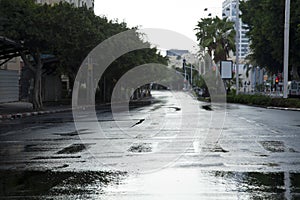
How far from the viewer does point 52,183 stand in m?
7.95

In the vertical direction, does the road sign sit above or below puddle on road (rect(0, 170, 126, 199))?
above

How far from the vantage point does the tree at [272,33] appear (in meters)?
42.3

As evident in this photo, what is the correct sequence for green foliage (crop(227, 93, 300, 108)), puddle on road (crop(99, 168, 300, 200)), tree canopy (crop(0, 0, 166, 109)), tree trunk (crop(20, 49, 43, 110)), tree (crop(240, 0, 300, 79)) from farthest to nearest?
tree (crop(240, 0, 300, 79)) < green foliage (crop(227, 93, 300, 108)) < tree trunk (crop(20, 49, 43, 110)) < tree canopy (crop(0, 0, 166, 109)) < puddle on road (crop(99, 168, 300, 200))

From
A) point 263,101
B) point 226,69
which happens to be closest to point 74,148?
point 263,101

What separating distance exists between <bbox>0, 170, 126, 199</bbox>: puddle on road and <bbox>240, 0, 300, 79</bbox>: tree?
33.3 meters


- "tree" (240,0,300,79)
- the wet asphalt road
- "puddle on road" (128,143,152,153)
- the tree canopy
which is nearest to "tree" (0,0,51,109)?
the tree canopy

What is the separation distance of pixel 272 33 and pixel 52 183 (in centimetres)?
3891

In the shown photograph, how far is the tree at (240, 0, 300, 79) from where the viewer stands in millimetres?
42334

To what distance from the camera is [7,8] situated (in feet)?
103

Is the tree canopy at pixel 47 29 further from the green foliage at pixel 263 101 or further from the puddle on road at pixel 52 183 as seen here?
the puddle on road at pixel 52 183

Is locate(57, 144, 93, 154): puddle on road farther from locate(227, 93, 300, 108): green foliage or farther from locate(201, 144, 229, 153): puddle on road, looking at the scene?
locate(227, 93, 300, 108): green foliage

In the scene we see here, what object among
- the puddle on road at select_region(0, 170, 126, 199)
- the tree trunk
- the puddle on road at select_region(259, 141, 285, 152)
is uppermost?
the tree trunk

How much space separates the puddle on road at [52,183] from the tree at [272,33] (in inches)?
1312

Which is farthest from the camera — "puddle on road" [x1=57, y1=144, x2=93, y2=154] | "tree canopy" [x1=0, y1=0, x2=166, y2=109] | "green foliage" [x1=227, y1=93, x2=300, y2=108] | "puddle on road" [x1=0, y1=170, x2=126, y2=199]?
"green foliage" [x1=227, y1=93, x2=300, y2=108]
